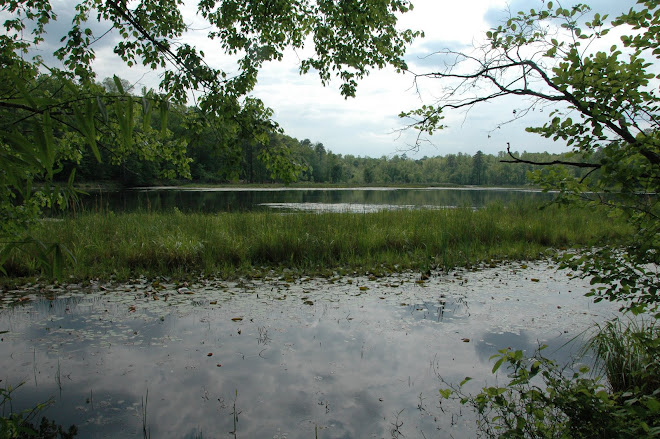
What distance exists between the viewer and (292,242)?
389 inches

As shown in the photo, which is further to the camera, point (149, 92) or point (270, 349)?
point (270, 349)

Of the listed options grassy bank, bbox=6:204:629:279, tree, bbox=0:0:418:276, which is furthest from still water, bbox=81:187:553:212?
tree, bbox=0:0:418:276

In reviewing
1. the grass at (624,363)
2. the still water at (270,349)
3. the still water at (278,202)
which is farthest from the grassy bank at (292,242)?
the grass at (624,363)

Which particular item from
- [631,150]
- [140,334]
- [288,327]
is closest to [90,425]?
[140,334]

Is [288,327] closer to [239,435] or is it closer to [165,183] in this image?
[239,435]

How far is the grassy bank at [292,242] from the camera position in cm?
885

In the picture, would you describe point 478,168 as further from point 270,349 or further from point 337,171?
point 270,349

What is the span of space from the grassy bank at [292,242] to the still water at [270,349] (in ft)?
3.75

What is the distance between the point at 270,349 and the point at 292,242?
16.4 feet

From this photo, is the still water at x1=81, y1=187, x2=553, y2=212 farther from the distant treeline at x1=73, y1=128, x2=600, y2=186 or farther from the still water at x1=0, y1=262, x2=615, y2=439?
the distant treeline at x1=73, y1=128, x2=600, y2=186

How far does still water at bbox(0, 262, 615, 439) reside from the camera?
3.67 metres

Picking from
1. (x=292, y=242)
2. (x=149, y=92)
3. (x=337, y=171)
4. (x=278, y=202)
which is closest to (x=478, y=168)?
(x=337, y=171)

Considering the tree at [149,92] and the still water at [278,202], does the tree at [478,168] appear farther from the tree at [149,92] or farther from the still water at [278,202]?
the tree at [149,92]

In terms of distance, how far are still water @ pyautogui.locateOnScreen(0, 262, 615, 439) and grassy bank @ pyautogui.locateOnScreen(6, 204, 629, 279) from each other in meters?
1.14
